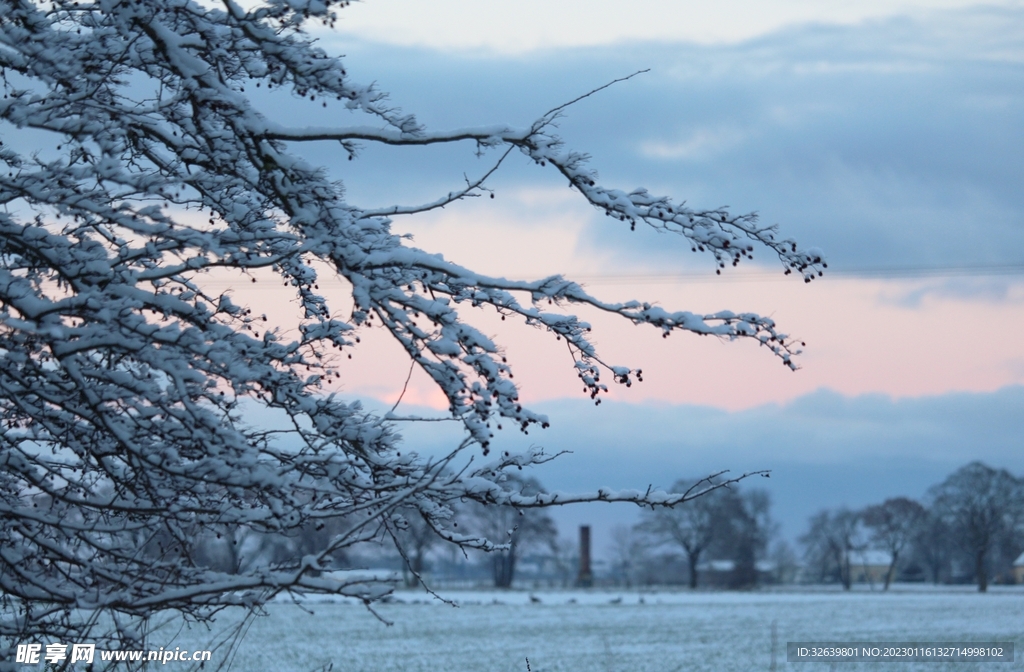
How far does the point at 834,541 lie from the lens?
3853 inches

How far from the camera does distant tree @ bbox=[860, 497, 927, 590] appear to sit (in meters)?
86.8

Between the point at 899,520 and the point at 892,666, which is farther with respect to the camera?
the point at 899,520

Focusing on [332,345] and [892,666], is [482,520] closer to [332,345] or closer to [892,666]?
[892,666]

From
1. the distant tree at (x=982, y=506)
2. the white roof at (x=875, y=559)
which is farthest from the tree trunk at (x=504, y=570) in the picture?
the white roof at (x=875, y=559)

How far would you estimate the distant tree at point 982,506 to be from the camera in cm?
7044

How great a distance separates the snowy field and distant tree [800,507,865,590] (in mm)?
59580

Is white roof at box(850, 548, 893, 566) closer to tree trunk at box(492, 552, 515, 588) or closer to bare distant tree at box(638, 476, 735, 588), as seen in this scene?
bare distant tree at box(638, 476, 735, 588)

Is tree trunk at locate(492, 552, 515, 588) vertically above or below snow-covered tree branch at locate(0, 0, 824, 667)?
below

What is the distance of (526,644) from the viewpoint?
72.7 ft

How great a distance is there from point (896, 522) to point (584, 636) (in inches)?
2759

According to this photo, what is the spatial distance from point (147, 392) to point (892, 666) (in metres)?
14.4

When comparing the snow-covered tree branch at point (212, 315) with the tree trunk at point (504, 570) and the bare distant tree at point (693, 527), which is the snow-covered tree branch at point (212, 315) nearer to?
the tree trunk at point (504, 570)

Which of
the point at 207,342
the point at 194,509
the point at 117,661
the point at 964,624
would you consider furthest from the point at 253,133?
the point at 964,624

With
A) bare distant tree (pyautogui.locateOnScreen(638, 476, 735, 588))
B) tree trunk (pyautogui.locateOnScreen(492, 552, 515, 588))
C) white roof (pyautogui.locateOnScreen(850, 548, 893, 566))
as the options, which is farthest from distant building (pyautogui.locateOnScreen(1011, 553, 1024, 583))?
tree trunk (pyautogui.locateOnScreen(492, 552, 515, 588))
